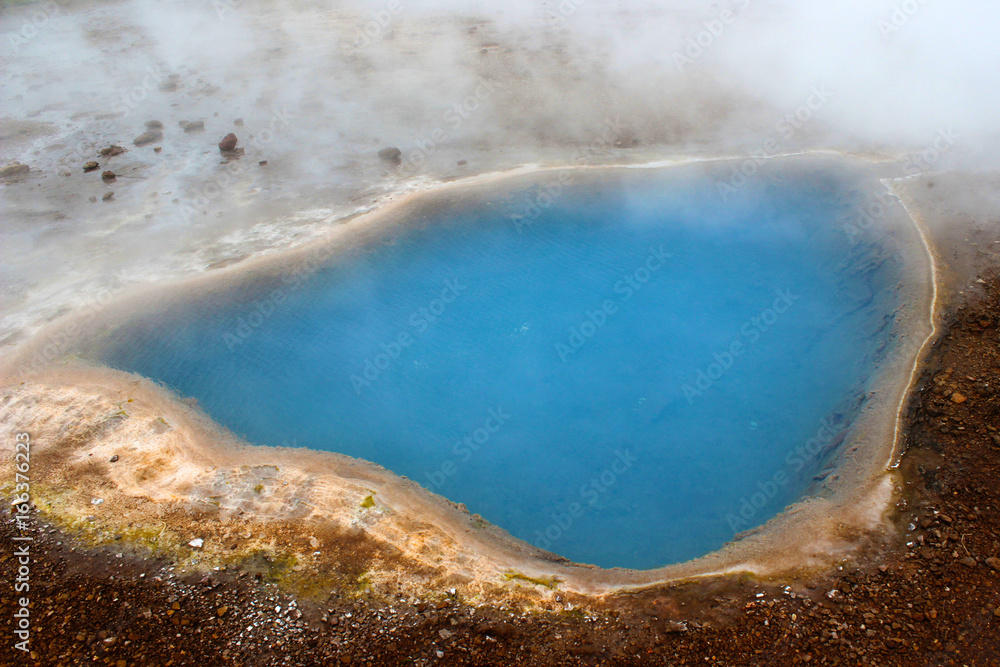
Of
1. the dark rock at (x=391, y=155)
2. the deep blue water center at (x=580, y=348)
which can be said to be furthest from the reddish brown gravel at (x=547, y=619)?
the dark rock at (x=391, y=155)

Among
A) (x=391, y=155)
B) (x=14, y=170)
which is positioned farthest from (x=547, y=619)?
(x=14, y=170)

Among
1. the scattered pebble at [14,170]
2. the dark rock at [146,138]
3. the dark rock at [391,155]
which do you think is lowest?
the dark rock at [391,155]

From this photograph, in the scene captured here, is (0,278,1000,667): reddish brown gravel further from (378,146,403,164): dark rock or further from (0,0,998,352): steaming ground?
(378,146,403,164): dark rock

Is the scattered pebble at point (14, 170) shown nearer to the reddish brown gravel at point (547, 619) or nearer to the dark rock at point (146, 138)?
the dark rock at point (146, 138)

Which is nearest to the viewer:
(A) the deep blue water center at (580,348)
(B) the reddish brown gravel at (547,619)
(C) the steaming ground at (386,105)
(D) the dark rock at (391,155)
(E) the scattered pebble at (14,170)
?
(B) the reddish brown gravel at (547,619)

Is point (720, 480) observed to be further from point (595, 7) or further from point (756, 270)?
point (595, 7)

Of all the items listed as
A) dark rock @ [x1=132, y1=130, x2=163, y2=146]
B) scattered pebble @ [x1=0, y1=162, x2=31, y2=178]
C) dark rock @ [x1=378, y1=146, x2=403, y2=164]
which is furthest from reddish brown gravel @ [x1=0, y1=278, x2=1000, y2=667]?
dark rock @ [x1=132, y1=130, x2=163, y2=146]

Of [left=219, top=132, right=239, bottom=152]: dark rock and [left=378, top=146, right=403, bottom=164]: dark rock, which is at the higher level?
[left=219, top=132, right=239, bottom=152]: dark rock

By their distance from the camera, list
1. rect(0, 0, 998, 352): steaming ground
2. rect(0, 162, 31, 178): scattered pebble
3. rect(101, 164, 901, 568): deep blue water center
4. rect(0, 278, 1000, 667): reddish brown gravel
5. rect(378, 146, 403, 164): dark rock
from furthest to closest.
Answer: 1. rect(378, 146, 403, 164): dark rock
2. rect(0, 162, 31, 178): scattered pebble
3. rect(0, 0, 998, 352): steaming ground
4. rect(101, 164, 901, 568): deep blue water center
5. rect(0, 278, 1000, 667): reddish brown gravel
